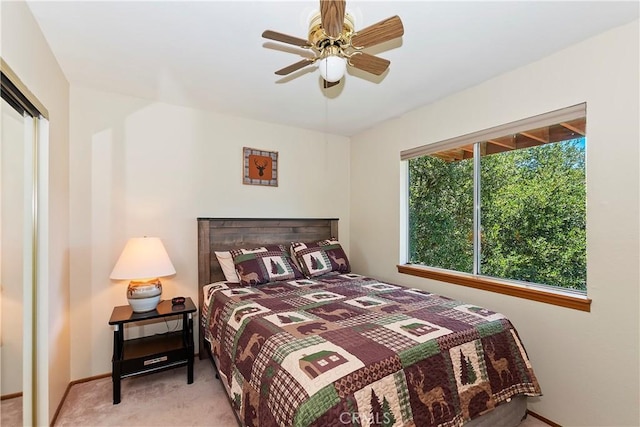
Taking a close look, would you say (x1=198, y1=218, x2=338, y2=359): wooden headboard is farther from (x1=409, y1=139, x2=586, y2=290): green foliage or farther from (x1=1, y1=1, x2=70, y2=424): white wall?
(x1=409, y1=139, x2=586, y2=290): green foliage

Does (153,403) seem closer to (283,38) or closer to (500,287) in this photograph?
(283,38)

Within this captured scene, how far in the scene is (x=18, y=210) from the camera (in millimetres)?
1621

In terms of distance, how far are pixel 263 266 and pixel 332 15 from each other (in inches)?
85.4

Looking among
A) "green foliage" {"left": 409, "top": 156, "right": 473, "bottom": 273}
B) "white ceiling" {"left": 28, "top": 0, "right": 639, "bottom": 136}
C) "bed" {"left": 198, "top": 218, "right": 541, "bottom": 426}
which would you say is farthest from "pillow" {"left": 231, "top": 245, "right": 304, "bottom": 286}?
"white ceiling" {"left": 28, "top": 0, "right": 639, "bottom": 136}

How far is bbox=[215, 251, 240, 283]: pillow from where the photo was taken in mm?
2861

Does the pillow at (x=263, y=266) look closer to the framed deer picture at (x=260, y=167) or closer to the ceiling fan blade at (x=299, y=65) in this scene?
the framed deer picture at (x=260, y=167)

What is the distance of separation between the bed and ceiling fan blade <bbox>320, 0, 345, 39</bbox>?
1.40m

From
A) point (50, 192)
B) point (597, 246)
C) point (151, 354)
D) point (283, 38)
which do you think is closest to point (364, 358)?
point (283, 38)

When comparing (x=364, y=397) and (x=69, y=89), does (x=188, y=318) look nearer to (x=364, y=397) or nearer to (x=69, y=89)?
(x=364, y=397)

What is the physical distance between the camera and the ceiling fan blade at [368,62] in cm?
163

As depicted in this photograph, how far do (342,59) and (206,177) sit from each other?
2.05 m

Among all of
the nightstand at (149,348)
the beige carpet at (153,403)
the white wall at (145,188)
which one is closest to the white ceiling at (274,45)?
the white wall at (145,188)

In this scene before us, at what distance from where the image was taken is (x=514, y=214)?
7.77 ft

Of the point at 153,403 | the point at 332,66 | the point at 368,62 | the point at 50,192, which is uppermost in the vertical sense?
the point at 368,62
